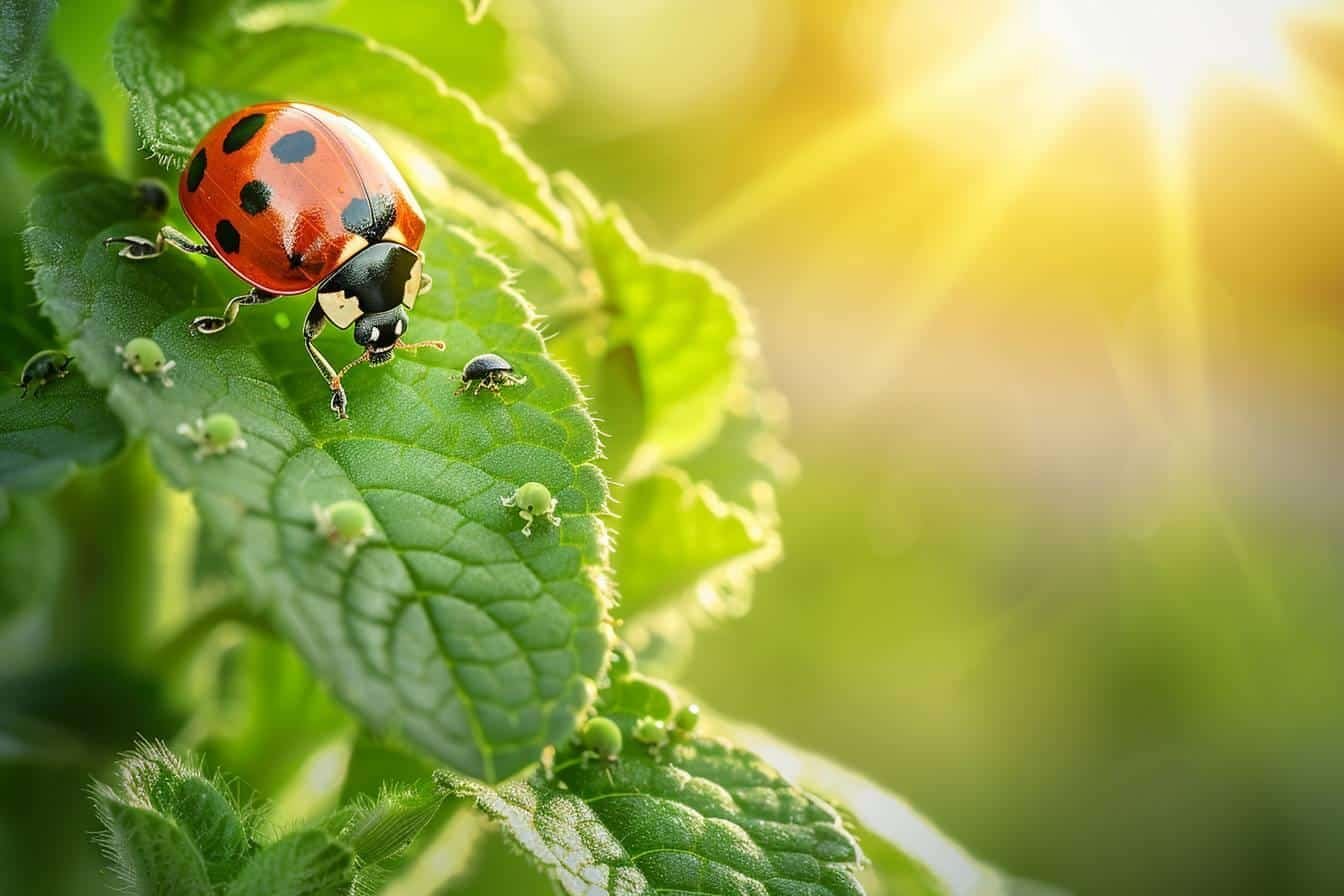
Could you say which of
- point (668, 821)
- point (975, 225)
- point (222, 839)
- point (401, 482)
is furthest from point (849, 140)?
point (222, 839)

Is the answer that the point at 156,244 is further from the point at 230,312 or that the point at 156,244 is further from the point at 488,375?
the point at 488,375

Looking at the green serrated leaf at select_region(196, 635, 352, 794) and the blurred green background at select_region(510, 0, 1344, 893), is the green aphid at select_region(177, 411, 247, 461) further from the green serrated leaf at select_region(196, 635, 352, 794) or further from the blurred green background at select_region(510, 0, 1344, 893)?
the blurred green background at select_region(510, 0, 1344, 893)

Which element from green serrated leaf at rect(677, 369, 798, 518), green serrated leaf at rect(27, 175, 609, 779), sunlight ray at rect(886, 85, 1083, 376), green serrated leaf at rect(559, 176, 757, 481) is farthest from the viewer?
sunlight ray at rect(886, 85, 1083, 376)

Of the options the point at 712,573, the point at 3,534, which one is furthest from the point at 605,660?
the point at 3,534

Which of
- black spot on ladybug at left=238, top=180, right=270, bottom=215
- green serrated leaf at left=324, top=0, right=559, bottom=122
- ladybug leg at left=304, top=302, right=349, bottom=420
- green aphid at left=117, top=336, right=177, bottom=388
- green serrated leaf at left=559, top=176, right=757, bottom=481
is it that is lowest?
green aphid at left=117, top=336, right=177, bottom=388

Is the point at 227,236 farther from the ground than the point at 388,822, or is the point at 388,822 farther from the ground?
the point at 227,236

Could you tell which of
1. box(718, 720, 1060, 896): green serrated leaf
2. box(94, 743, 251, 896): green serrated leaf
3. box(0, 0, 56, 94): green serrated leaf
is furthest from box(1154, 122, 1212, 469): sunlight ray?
box(0, 0, 56, 94): green serrated leaf
